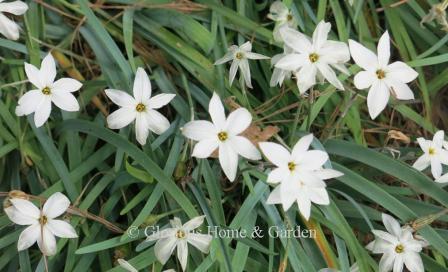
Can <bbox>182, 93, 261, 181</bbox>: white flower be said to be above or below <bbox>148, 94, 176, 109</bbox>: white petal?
below

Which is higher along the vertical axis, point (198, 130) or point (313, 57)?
point (313, 57)

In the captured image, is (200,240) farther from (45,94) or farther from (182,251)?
(45,94)

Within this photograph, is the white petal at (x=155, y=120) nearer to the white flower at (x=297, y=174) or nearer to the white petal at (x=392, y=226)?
the white flower at (x=297, y=174)

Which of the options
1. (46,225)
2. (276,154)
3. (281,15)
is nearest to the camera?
(276,154)

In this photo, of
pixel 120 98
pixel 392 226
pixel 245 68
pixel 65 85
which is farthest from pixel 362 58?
pixel 65 85

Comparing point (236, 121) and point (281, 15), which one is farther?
point (281, 15)

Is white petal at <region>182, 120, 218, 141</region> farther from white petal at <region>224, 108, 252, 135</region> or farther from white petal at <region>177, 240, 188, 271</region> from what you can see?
white petal at <region>177, 240, 188, 271</region>

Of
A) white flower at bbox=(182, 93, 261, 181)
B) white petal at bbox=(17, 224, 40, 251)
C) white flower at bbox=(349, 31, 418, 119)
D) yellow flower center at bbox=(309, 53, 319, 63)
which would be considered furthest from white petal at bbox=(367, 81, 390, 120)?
white petal at bbox=(17, 224, 40, 251)

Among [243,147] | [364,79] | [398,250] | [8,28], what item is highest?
[8,28]
